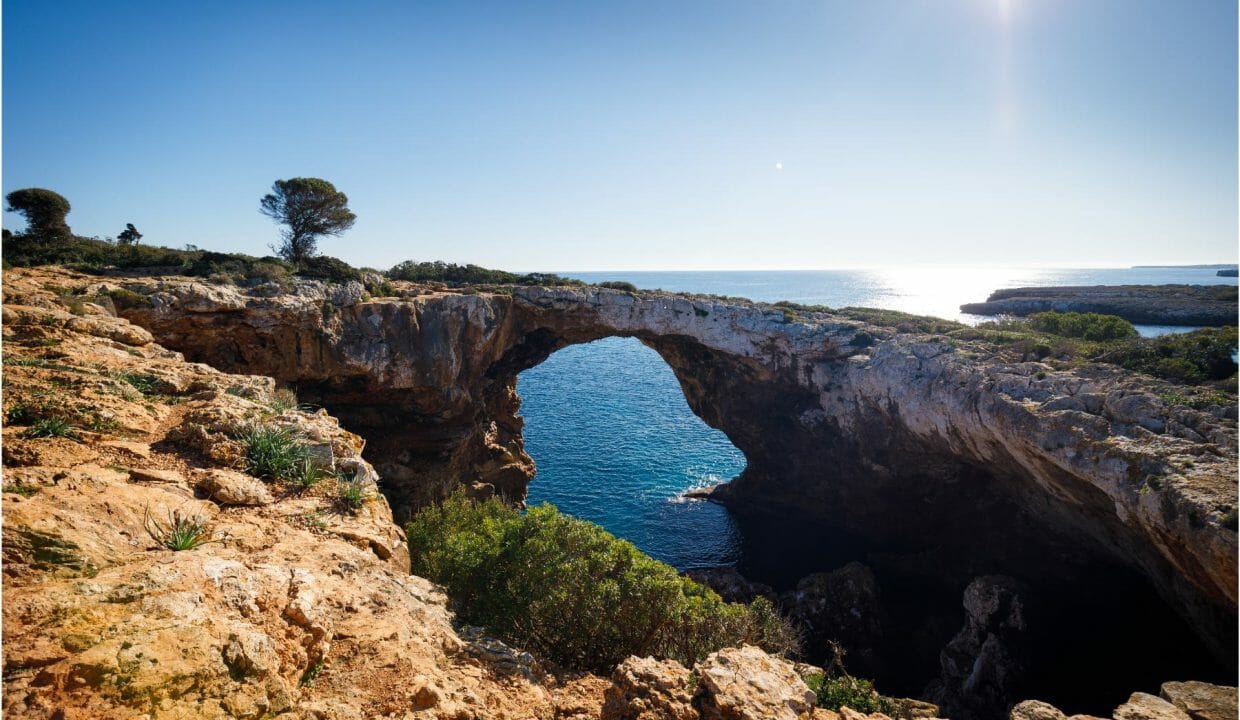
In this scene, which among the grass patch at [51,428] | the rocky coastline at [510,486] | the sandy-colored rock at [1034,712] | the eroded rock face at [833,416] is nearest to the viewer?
the rocky coastline at [510,486]

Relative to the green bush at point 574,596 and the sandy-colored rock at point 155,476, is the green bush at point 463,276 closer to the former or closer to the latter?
the green bush at point 574,596

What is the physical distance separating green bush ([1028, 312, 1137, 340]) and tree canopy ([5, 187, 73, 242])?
54167mm

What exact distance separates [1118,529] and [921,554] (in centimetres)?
1280

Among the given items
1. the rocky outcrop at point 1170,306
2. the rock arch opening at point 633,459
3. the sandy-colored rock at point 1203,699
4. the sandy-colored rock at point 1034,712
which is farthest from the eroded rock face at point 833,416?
the rocky outcrop at point 1170,306

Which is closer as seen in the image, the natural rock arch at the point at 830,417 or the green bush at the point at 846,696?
the green bush at the point at 846,696

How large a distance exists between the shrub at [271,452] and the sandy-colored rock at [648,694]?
6.31 metres

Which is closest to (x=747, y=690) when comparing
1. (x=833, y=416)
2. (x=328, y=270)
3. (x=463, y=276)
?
(x=833, y=416)

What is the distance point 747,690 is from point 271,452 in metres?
8.39

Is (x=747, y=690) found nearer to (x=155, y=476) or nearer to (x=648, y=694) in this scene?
(x=648, y=694)

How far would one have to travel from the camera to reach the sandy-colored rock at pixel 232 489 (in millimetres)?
7094

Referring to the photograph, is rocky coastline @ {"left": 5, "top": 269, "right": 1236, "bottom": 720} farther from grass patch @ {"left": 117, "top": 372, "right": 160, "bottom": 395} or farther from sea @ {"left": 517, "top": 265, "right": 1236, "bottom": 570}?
sea @ {"left": 517, "top": 265, "right": 1236, "bottom": 570}

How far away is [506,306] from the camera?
3459 centimetres

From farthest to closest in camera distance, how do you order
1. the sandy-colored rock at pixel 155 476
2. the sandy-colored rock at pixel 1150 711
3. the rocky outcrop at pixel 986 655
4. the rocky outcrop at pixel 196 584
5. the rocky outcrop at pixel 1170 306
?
the rocky outcrop at pixel 1170 306
the rocky outcrop at pixel 986 655
the sandy-colored rock at pixel 1150 711
the sandy-colored rock at pixel 155 476
the rocky outcrop at pixel 196 584

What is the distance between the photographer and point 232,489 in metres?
7.19
